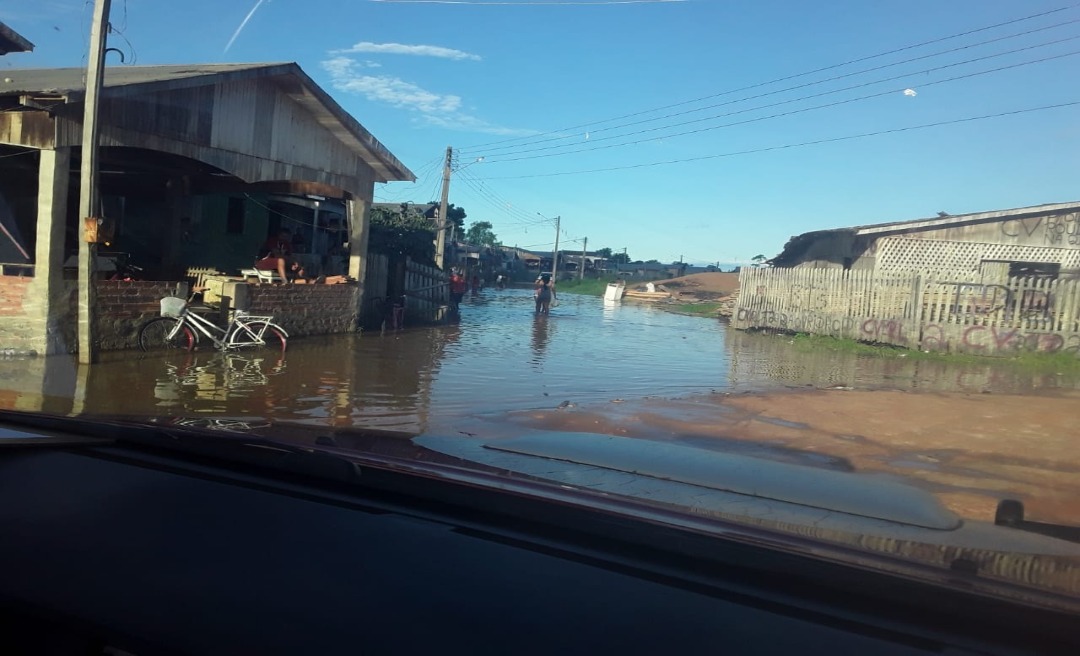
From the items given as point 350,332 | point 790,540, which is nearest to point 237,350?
point 350,332

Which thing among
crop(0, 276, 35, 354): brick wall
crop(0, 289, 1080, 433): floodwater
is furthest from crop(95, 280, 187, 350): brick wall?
crop(0, 276, 35, 354): brick wall

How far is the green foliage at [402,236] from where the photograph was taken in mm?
23578

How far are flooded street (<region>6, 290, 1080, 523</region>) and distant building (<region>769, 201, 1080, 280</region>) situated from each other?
5.89 m

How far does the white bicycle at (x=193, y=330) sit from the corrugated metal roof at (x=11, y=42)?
10791mm

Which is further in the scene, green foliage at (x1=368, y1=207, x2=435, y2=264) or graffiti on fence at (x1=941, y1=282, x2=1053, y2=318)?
green foliage at (x1=368, y1=207, x2=435, y2=264)

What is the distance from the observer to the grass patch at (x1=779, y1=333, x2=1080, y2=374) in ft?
48.0

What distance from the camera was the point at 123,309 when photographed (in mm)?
11961

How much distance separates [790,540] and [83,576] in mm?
2130

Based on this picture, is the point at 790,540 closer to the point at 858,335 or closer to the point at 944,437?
the point at 944,437

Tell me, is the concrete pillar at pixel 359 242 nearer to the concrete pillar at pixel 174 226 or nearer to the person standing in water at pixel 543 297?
the concrete pillar at pixel 174 226

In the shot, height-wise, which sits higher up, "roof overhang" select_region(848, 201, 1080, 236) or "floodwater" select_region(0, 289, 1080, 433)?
"roof overhang" select_region(848, 201, 1080, 236)

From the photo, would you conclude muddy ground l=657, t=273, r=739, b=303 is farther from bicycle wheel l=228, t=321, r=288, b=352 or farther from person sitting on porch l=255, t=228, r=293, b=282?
bicycle wheel l=228, t=321, r=288, b=352

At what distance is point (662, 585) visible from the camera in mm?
2105

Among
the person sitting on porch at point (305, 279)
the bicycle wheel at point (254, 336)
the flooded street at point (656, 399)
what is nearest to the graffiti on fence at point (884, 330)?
the flooded street at point (656, 399)
